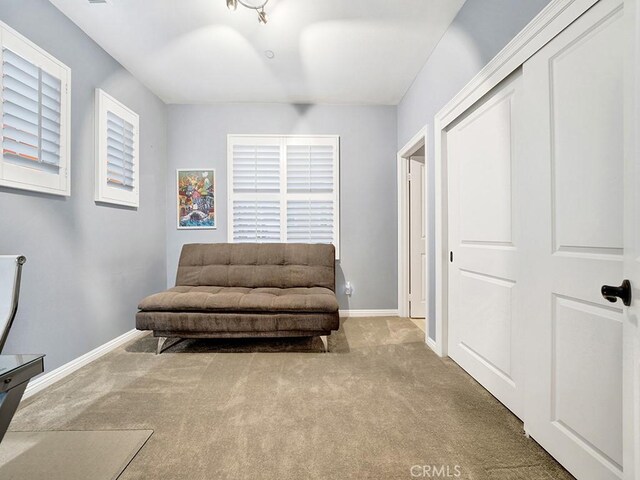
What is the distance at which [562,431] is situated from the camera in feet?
4.24

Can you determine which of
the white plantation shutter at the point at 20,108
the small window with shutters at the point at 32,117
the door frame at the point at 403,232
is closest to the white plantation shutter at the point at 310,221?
the door frame at the point at 403,232

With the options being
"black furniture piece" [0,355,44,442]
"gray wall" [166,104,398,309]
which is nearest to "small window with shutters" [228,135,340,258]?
"gray wall" [166,104,398,309]

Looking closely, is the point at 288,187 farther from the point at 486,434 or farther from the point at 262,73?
the point at 486,434

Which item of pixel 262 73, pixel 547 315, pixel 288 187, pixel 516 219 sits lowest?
pixel 547 315

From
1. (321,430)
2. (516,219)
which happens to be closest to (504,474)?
(321,430)

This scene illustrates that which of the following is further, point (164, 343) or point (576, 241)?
point (164, 343)

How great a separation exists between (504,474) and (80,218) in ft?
10.3

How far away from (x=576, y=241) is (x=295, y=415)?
163cm

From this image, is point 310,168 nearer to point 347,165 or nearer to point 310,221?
point 347,165

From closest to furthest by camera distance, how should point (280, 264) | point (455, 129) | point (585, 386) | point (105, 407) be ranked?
point (585, 386) → point (105, 407) → point (455, 129) → point (280, 264)

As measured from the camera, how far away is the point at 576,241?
1.23 meters

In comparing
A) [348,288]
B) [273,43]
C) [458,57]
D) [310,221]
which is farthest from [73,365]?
[458,57]

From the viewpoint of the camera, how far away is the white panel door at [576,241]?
108cm

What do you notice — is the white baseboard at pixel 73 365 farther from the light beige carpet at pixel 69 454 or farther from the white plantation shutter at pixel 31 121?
the white plantation shutter at pixel 31 121
